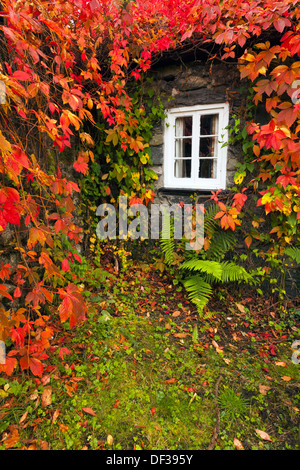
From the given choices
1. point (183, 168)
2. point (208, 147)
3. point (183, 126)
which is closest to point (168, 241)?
point (183, 168)

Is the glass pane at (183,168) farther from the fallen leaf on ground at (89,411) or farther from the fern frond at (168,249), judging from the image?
the fallen leaf on ground at (89,411)

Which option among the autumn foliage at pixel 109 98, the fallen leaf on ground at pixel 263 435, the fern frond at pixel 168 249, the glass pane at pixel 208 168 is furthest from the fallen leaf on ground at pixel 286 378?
the glass pane at pixel 208 168

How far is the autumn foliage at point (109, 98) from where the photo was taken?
89.3 inches

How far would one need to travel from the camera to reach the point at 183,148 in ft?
13.0

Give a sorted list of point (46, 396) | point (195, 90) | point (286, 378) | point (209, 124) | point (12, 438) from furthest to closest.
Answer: point (209, 124) → point (195, 90) → point (286, 378) → point (46, 396) → point (12, 438)

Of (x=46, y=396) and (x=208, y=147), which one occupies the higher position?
(x=208, y=147)

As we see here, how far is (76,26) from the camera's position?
286 cm

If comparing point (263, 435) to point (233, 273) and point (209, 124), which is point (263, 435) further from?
point (209, 124)

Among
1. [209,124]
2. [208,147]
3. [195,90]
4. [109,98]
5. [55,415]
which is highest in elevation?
[195,90]

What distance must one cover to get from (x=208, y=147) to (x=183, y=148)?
0.40 meters

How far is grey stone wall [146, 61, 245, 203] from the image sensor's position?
3.35 m
